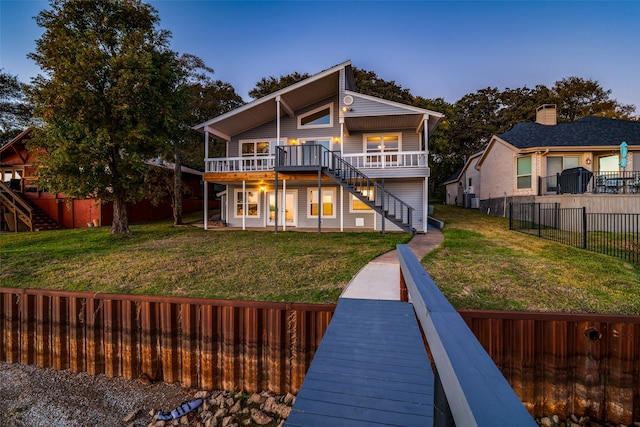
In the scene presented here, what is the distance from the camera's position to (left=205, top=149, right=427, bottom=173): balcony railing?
547 inches

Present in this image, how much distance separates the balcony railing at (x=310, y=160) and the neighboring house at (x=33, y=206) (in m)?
7.51

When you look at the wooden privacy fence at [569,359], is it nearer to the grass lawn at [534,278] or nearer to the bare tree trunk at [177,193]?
the grass lawn at [534,278]

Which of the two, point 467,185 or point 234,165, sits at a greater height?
point 234,165

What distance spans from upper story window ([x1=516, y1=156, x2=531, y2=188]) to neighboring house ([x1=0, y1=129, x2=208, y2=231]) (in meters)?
24.1

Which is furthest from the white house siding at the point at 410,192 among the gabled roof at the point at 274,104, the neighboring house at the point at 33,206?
the neighboring house at the point at 33,206

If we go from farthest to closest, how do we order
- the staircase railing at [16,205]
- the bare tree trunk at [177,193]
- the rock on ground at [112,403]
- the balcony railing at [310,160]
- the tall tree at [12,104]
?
the tall tree at [12,104], the bare tree trunk at [177,193], the staircase railing at [16,205], the balcony railing at [310,160], the rock on ground at [112,403]

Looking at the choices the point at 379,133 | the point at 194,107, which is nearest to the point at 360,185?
the point at 379,133

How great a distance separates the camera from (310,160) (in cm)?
1412

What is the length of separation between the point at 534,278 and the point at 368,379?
5.61 metres

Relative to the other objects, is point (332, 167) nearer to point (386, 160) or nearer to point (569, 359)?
point (386, 160)

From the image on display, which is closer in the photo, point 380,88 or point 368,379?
point 368,379

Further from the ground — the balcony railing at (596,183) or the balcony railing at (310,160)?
the balcony railing at (310,160)

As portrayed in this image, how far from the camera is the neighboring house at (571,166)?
1297 cm

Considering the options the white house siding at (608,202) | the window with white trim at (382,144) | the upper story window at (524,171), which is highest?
the window with white trim at (382,144)
